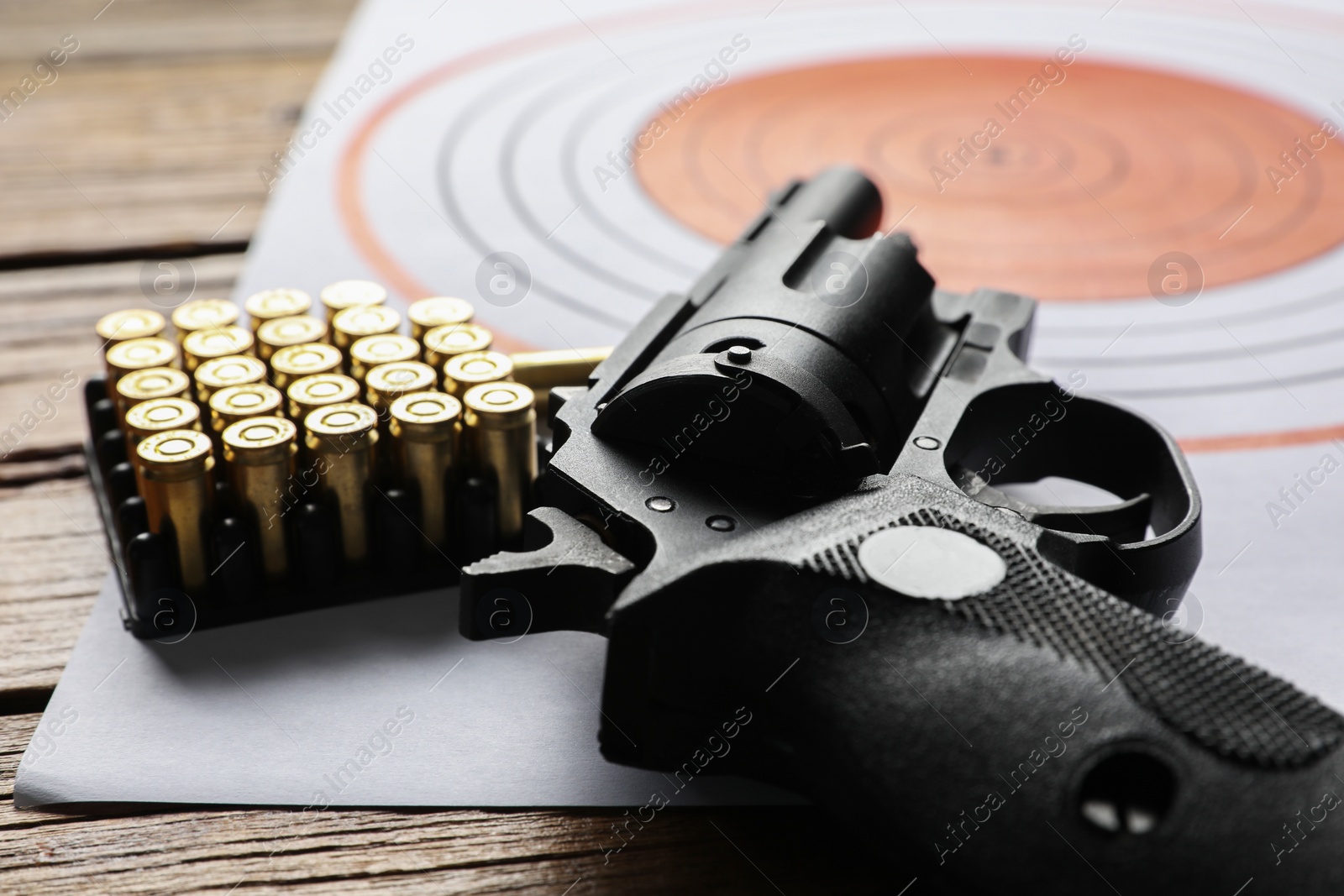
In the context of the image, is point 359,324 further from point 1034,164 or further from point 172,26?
point 172,26

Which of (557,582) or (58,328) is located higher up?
(557,582)

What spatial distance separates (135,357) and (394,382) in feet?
0.69

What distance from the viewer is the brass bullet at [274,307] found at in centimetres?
105

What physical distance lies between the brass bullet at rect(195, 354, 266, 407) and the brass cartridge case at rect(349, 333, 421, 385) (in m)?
0.07

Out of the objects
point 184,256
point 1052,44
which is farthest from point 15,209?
A: point 1052,44

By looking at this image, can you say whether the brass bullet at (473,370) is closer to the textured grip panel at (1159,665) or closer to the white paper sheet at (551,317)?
the white paper sheet at (551,317)

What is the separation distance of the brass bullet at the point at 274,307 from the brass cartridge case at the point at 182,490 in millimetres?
187

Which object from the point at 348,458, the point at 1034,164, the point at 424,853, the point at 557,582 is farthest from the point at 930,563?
the point at 1034,164

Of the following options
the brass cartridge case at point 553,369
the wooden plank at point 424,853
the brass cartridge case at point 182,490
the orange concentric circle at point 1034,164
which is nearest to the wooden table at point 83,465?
the wooden plank at point 424,853

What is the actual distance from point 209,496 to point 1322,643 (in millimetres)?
787

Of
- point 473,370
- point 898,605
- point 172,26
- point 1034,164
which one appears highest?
point 898,605

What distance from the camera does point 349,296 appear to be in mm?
1089

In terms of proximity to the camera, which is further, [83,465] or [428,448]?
[83,465]

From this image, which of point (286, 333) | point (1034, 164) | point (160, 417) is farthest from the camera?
point (1034, 164)
